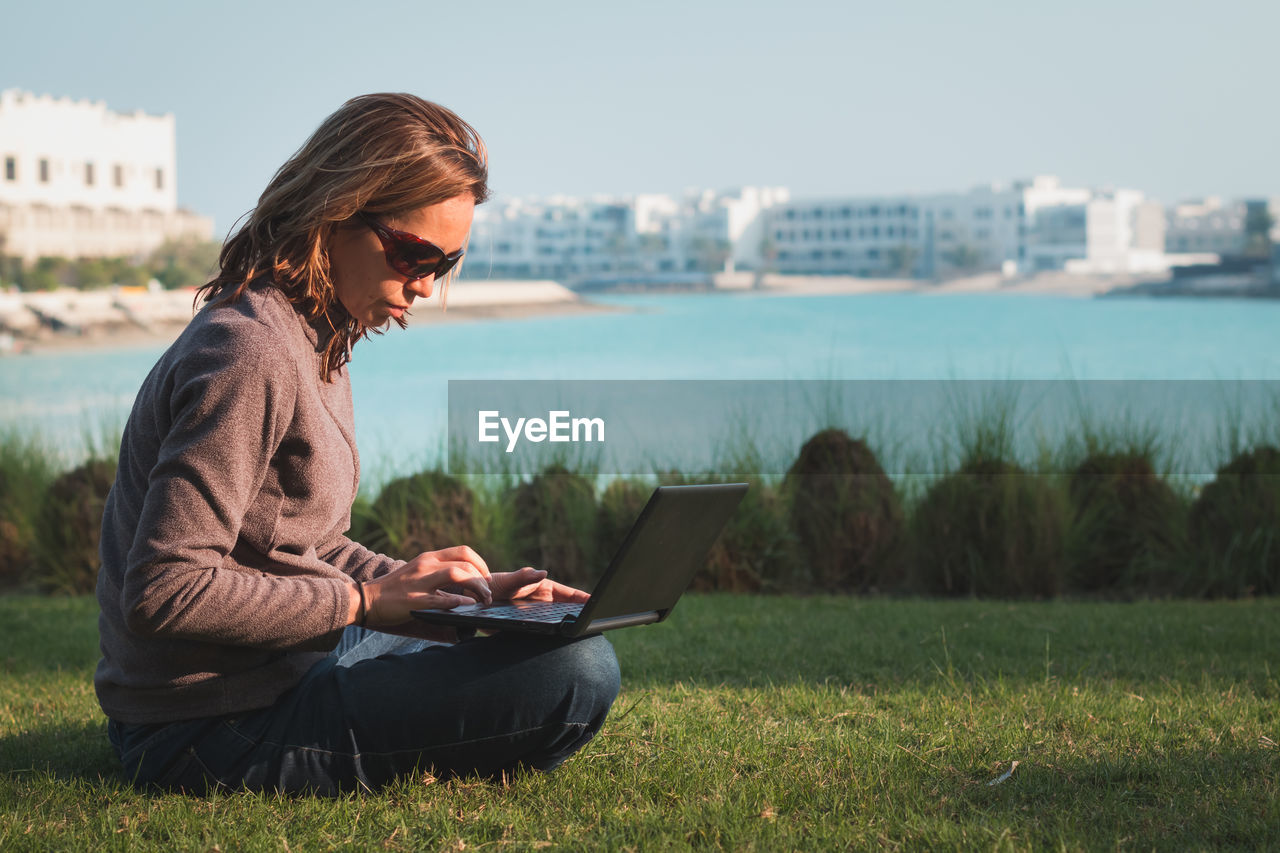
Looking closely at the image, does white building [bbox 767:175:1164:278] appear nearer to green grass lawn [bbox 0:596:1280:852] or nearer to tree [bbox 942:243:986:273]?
tree [bbox 942:243:986:273]

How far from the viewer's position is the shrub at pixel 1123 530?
515cm

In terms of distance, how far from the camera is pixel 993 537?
200 inches

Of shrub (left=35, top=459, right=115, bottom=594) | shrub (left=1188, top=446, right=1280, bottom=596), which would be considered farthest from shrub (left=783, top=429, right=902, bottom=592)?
shrub (left=35, top=459, right=115, bottom=594)

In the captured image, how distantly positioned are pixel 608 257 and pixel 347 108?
7015 centimetres

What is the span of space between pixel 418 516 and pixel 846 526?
1904 mm

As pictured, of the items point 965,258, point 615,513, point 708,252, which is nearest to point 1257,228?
point 965,258

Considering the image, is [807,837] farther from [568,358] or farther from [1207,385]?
[568,358]

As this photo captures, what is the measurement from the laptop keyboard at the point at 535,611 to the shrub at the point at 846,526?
333cm

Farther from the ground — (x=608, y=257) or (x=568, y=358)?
(x=608, y=257)

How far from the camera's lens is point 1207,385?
251 inches

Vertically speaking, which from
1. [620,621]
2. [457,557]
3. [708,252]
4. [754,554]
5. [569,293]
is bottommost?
[754,554]

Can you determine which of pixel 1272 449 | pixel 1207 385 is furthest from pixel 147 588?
pixel 1207 385

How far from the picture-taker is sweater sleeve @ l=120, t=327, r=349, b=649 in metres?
1.62

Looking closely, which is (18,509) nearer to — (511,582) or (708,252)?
(511,582)
